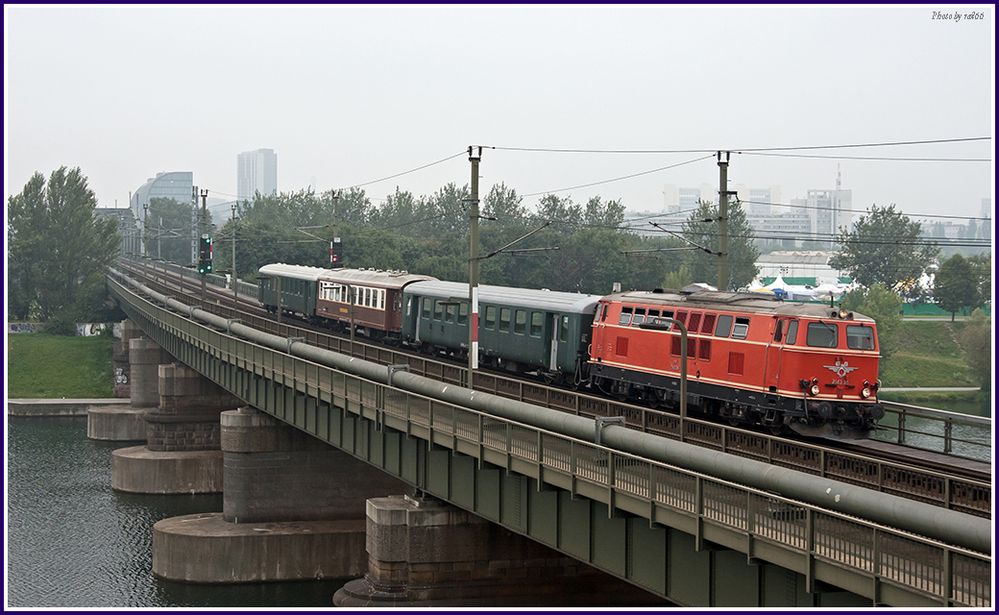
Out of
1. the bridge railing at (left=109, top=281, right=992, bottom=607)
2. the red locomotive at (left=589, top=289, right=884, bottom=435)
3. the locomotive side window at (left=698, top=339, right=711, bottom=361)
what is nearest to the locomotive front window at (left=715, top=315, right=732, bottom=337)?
the red locomotive at (left=589, top=289, right=884, bottom=435)

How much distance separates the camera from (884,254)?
507 ft

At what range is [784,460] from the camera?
2739cm

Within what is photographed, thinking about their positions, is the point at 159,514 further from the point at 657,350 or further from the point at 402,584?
the point at 657,350

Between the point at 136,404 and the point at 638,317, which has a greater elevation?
the point at 638,317

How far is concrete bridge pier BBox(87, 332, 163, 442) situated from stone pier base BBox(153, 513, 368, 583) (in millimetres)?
A: 35686

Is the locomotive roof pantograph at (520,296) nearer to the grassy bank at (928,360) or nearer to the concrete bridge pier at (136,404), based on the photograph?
the concrete bridge pier at (136,404)

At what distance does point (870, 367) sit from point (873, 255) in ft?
410

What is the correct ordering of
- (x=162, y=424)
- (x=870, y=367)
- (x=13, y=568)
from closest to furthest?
(x=870, y=367)
(x=13, y=568)
(x=162, y=424)

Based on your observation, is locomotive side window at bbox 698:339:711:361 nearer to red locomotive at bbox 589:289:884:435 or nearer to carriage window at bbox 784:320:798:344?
red locomotive at bbox 589:289:884:435

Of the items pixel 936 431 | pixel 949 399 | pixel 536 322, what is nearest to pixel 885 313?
pixel 949 399

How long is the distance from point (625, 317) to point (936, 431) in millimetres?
50392

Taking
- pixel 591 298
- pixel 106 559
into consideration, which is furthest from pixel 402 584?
pixel 106 559

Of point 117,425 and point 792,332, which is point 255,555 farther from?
point 117,425

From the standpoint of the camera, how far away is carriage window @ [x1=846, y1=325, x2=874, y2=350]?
34.3 meters
